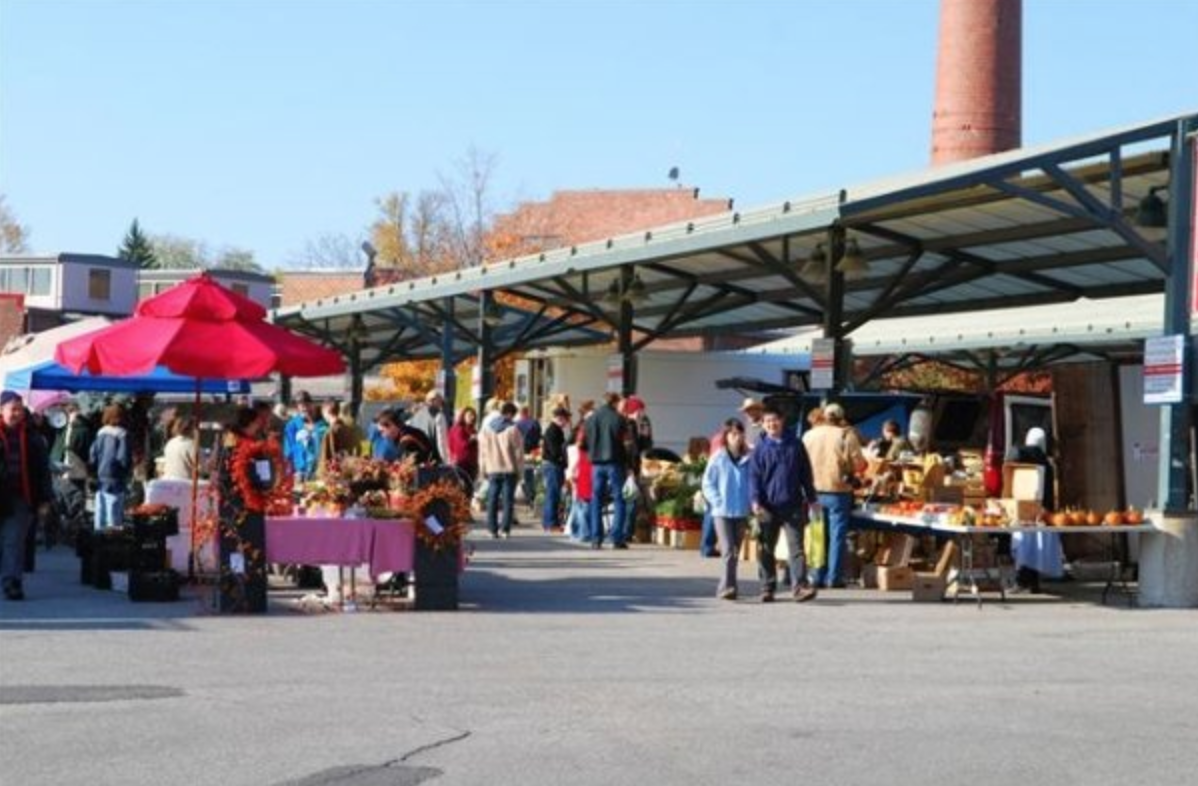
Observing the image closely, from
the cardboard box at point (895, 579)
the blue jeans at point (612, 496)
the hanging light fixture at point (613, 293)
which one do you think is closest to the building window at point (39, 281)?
the hanging light fixture at point (613, 293)

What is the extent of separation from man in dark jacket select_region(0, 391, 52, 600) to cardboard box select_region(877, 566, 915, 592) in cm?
833

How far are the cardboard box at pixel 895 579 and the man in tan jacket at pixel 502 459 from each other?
8.06 m

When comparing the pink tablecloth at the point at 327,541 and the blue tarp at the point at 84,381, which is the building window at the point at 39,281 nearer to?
the blue tarp at the point at 84,381

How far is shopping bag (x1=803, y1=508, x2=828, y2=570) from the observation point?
69.9 ft

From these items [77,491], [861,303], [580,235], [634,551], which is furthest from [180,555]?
[580,235]

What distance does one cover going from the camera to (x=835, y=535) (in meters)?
21.1

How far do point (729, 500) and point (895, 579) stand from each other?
2489 millimetres

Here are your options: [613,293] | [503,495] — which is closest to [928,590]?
[503,495]

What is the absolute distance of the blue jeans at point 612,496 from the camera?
87.6 feet

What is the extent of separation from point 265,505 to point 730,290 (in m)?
16.6

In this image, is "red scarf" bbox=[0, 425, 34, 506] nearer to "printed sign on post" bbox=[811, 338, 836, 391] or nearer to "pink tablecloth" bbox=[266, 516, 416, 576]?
"pink tablecloth" bbox=[266, 516, 416, 576]

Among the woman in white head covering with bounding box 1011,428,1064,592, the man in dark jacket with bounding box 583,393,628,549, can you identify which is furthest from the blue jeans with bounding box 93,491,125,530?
the woman in white head covering with bounding box 1011,428,1064,592

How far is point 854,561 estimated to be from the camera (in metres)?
22.2

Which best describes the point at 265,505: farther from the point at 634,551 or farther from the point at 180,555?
the point at 634,551
